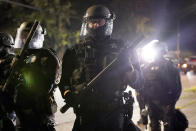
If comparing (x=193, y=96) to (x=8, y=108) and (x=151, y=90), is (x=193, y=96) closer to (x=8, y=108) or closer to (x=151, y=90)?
(x=151, y=90)

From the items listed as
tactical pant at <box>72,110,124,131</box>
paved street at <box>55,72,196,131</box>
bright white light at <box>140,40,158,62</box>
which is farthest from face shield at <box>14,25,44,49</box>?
paved street at <box>55,72,196,131</box>

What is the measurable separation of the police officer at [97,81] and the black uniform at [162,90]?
179cm

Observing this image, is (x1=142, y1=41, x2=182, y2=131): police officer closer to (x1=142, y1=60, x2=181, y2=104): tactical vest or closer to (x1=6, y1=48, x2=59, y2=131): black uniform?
(x1=142, y1=60, x2=181, y2=104): tactical vest

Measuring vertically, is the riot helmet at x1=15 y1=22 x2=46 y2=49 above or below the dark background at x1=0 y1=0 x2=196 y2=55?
below

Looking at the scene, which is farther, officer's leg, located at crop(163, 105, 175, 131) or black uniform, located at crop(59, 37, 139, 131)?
officer's leg, located at crop(163, 105, 175, 131)

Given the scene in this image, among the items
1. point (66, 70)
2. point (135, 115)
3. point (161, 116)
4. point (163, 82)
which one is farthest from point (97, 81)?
point (135, 115)

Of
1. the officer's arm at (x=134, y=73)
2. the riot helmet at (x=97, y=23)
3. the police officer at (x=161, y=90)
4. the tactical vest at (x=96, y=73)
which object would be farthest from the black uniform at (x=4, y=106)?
the police officer at (x=161, y=90)

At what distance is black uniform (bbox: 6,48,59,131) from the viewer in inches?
108

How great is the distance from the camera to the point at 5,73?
302 centimetres

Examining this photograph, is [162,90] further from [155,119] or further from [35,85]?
[35,85]

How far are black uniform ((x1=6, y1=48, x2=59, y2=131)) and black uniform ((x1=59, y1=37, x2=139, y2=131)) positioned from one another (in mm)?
190

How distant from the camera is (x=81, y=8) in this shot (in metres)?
23.0

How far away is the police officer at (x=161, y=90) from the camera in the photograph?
4586mm

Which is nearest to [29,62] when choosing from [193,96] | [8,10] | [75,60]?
[75,60]
